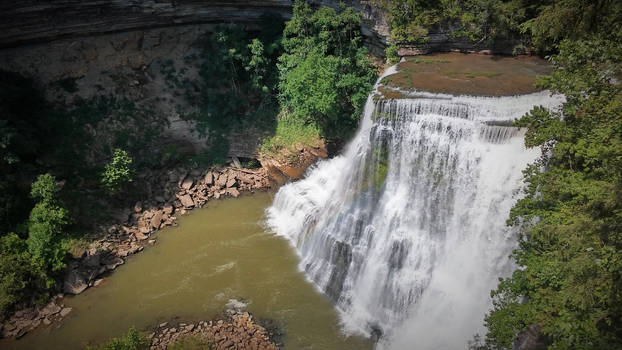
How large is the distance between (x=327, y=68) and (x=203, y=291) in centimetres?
1296

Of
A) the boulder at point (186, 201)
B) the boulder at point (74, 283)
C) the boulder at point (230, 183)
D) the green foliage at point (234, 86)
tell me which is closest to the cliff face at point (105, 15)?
the green foliage at point (234, 86)

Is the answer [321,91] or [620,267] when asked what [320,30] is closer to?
[321,91]

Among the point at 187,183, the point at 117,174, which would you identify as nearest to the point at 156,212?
the point at 187,183

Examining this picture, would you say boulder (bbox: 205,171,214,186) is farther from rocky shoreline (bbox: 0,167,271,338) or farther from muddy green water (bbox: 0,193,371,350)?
muddy green water (bbox: 0,193,371,350)

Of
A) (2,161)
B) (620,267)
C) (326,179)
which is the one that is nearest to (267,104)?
(326,179)

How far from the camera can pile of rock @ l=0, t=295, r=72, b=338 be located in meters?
16.5

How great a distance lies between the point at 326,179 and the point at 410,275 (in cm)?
819

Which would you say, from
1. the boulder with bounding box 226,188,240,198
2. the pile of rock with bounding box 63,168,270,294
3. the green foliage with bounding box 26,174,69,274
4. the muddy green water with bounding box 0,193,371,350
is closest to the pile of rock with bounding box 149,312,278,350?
the muddy green water with bounding box 0,193,371,350

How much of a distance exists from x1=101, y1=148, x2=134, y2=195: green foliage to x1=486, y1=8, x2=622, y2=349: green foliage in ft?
64.7

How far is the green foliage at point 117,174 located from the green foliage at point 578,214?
64.7 ft

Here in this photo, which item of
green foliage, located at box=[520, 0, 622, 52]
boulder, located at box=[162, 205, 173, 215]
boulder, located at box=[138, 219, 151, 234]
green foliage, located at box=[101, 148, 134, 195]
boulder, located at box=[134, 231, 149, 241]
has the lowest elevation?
boulder, located at box=[134, 231, 149, 241]

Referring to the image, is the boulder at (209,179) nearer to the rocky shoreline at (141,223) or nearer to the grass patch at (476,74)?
the rocky shoreline at (141,223)

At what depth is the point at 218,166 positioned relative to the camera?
26.3m

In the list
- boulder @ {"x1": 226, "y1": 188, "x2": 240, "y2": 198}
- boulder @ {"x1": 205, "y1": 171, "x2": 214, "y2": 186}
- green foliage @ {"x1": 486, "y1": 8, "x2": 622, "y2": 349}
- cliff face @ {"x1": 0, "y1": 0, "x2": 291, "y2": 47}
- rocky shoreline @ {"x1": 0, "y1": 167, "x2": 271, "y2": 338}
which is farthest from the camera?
boulder @ {"x1": 205, "y1": 171, "x2": 214, "y2": 186}
